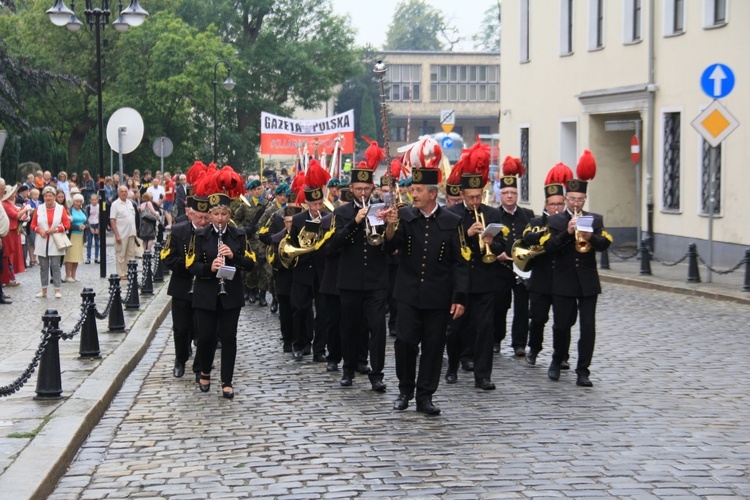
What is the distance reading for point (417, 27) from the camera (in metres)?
156

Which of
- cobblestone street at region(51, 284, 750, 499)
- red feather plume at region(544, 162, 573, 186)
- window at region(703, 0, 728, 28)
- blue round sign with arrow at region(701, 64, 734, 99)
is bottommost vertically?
cobblestone street at region(51, 284, 750, 499)

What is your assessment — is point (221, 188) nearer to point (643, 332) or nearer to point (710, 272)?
point (643, 332)

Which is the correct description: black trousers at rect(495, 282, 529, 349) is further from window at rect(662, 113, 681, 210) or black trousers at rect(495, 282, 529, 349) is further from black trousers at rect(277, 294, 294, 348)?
window at rect(662, 113, 681, 210)

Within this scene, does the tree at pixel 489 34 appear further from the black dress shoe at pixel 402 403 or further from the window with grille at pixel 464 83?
the black dress shoe at pixel 402 403

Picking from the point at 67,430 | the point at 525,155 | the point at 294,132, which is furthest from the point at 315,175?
the point at 525,155

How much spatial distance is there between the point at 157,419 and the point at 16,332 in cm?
584

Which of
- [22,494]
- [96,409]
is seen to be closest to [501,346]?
[96,409]

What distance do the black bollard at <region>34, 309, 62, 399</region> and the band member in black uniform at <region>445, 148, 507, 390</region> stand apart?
134 inches

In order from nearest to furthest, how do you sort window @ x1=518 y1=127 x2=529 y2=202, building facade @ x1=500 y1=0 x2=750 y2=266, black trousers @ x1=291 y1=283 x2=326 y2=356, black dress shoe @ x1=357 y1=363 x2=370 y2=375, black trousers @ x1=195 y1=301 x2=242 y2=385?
black trousers @ x1=195 y1=301 x2=242 y2=385 → black dress shoe @ x1=357 y1=363 x2=370 y2=375 → black trousers @ x1=291 y1=283 x2=326 y2=356 → building facade @ x1=500 y1=0 x2=750 y2=266 → window @ x1=518 y1=127 x2=529 y2=202

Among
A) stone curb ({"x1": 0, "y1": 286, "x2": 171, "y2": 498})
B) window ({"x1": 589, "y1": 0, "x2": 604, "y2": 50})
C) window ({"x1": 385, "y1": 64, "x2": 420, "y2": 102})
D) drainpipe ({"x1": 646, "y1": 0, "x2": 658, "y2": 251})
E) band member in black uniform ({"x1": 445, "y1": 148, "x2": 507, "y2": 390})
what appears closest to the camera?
stone curb ({"x1": 0, "y1": 286, "x2": 171, "y2": 498})

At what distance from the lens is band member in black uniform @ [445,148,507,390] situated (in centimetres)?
1098

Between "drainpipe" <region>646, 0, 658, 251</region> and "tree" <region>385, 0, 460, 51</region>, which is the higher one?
"tree" <region>385, 0, 460, 51</region>

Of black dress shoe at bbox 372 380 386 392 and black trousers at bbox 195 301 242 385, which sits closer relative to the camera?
black trousers at bbox 195 301 242 385

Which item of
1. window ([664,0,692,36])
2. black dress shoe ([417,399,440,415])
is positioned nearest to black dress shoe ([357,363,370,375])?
black dress shoe ([417,399,440,415])
